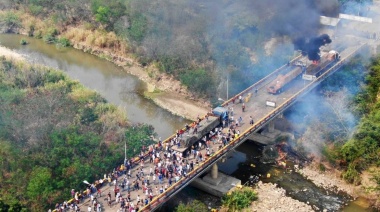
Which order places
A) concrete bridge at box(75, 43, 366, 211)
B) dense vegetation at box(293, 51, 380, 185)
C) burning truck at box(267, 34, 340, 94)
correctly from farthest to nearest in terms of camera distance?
burning truck at box(267, 34, 340, 94)
dense vegetation at box(293, 51, 380, 185)
concrete bridge at box(75, 43, 366, 211)

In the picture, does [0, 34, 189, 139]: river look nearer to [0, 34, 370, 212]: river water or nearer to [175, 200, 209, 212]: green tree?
[0, 34, 370, 212]: river water

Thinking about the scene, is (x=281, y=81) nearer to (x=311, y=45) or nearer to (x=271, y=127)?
(x=271, y=127)

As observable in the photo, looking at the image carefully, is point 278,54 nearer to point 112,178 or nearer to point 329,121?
point 329,121

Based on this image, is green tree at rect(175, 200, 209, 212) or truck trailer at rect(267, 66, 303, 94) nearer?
green tree at rect(175, 200, 209, 212)

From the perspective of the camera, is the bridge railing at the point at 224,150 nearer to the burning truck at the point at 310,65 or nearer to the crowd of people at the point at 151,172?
the crowd of people at the point at 151,172

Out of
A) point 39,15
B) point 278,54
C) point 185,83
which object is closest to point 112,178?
point 185,83

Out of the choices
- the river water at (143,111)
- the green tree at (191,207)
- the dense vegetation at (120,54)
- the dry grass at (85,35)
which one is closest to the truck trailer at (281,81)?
the dense vegetation at (120,54)

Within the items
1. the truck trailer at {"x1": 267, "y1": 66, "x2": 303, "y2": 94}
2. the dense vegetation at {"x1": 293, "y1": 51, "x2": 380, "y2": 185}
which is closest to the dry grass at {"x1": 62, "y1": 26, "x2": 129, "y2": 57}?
the truck trailer at {"x1": 267, "y1": 66, "x2": 303, "y2": 94}
